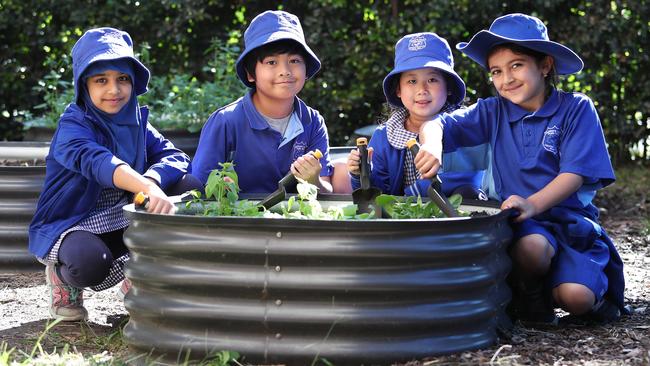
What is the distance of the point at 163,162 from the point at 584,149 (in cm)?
168

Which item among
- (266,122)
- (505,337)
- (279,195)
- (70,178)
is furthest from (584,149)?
(70,178)

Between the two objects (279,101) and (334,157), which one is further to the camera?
(334,157)

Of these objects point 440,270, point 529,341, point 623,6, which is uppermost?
point 623,6

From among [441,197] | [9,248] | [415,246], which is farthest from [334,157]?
[415,246]

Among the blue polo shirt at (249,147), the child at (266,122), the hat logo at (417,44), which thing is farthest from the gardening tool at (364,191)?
the hat logo at (417,44)

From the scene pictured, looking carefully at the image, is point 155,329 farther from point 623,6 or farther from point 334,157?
point 623,6

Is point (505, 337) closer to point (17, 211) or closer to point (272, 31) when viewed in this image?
point (272, 31)

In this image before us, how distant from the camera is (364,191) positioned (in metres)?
3.46

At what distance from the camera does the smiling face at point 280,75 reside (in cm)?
425

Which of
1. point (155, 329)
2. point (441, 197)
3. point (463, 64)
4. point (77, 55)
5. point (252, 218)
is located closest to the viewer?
point (252, 218)

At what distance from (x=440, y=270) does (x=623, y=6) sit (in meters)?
5.33

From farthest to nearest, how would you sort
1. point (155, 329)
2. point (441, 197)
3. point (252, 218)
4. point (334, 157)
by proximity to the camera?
point (334, 157) < point (441, 197) < point (155, 329) < point (252, 218)

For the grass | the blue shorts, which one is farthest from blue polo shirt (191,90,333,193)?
the blue shorts

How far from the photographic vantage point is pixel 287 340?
2.88 m
